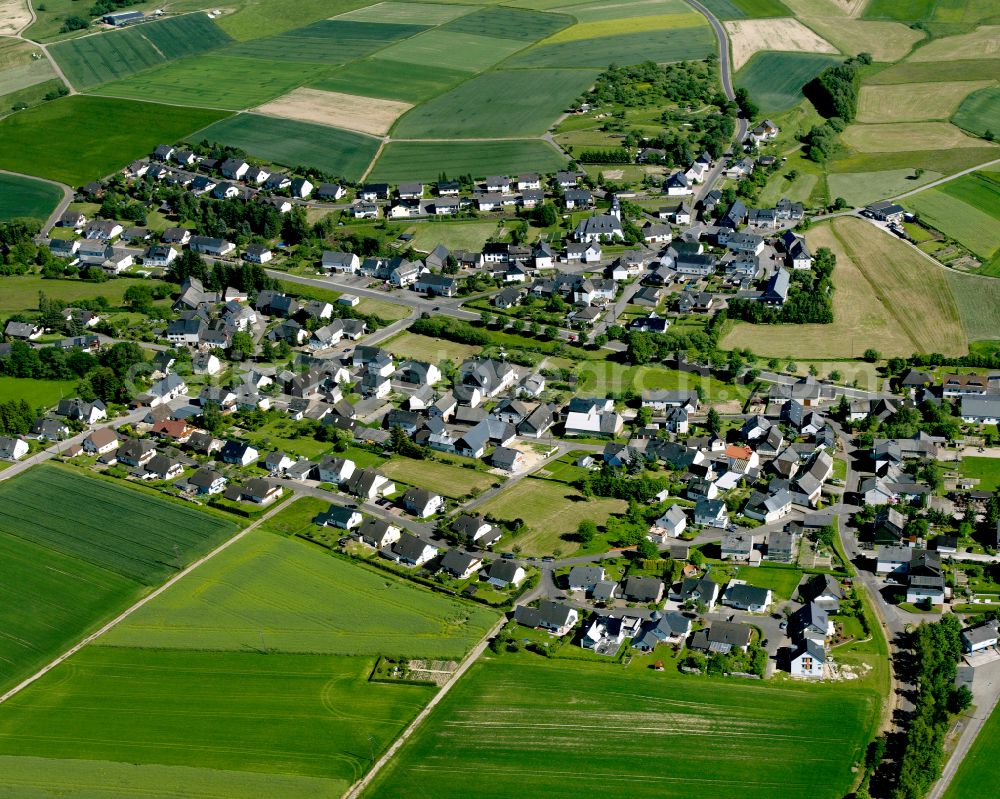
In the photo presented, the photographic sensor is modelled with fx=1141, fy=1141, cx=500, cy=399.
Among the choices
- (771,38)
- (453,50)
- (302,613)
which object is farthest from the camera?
(453,50)

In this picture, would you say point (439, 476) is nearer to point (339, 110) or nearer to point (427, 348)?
point (427, 348)

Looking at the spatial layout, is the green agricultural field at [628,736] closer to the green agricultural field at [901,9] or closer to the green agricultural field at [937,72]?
the green agricultural field at [937,72]

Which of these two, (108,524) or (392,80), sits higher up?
(392,80)

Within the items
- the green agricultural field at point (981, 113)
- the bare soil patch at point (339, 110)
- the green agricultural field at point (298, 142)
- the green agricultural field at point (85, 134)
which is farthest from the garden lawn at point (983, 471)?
the green agricultural field at point (85, 134)

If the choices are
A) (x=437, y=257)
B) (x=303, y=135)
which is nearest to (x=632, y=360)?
(x=437, y=257)

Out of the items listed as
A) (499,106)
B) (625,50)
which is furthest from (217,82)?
(625,50)

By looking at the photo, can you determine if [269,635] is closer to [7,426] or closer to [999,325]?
[7,426]
